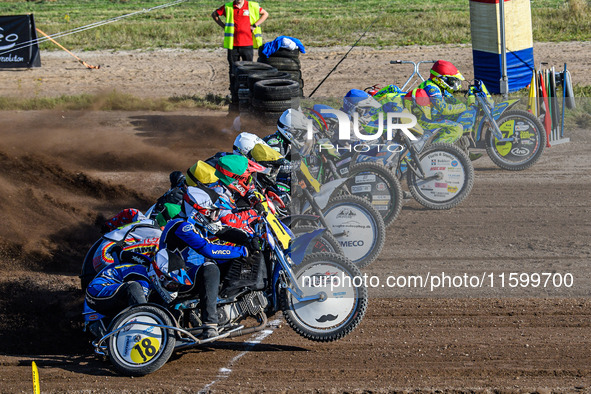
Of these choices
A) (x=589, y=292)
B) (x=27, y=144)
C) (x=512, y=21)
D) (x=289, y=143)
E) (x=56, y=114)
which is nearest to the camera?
(x=589, y=292)

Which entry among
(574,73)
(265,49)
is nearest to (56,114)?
(265,49)

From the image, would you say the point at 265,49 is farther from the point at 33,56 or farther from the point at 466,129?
the point at 33,56

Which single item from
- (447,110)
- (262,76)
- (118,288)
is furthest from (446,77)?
(118,288)

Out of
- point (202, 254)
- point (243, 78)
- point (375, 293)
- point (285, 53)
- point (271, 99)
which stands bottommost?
point (375, 293)

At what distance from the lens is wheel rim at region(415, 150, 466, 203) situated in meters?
9.77

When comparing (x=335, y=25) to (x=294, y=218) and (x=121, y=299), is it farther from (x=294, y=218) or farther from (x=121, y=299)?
(x=121, y=299)

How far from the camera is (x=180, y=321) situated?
6.26m

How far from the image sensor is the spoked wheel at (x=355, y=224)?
8070mm

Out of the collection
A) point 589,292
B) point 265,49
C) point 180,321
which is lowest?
point 589,292

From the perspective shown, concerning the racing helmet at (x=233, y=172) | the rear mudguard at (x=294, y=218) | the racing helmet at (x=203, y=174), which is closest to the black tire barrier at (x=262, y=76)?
the rear mudguard at (x=294, y=218)

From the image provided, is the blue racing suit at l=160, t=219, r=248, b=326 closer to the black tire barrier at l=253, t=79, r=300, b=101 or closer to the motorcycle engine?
the motorcycle engine

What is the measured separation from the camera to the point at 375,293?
7.87 meters

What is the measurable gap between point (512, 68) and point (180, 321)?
10.8 meters

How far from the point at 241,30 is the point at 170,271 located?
1008 centimetres
